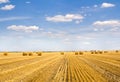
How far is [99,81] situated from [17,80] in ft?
15.4

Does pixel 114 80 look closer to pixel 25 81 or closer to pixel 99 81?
pixel 99 81

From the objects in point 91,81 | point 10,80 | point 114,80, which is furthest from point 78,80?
point 10,80

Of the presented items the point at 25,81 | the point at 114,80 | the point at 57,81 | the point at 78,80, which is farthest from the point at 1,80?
the point at 114,80

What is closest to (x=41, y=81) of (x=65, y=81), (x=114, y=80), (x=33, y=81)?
(x=33, y=81)

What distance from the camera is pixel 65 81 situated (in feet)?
45.3

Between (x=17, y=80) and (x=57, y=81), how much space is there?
2.40 meters

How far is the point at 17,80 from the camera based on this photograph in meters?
14.5

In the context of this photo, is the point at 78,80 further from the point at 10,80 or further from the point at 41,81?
the point at 10,80

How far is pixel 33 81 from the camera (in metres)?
14.0

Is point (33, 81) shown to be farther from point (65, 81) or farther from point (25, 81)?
point (65, 81)

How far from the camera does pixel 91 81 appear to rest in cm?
1385

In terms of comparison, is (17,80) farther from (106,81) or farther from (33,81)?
(106,81)

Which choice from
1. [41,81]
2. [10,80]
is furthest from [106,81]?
[10,80]

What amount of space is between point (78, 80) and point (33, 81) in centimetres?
255
